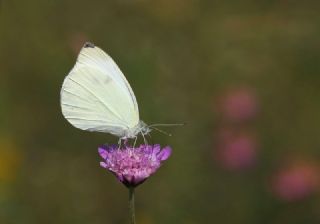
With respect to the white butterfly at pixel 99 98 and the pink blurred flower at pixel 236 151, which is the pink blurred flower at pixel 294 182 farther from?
the white butterfly at pixel 99 98

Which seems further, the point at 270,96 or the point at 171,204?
the point at 270,96

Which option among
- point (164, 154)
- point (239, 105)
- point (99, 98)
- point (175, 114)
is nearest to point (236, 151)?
point (239, 105)

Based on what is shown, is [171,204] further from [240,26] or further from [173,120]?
[240,26]

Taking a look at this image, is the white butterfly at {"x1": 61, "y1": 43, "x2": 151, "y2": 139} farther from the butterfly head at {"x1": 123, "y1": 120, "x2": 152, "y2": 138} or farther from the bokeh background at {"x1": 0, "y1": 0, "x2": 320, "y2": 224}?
the bokeh background at {"x1": 0, "y1": 0, "x2": 320, "y2": 224}

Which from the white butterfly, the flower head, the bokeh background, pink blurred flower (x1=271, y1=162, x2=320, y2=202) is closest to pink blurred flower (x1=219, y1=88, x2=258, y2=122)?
the bokeh background

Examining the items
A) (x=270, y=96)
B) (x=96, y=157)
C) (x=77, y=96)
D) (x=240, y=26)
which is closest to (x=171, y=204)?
(x=96, y=157)

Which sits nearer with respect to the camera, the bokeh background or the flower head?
the flower head

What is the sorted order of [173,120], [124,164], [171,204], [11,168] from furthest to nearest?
[173,120] < [11,168] < [171,204] < [124,164]
